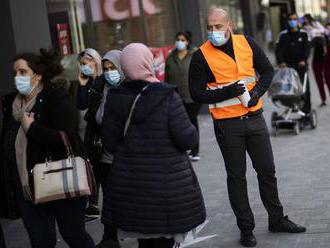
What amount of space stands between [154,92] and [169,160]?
422 millimetres

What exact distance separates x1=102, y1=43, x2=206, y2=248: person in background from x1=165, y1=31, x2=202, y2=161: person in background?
19.3 ft

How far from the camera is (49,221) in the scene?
16.1ft

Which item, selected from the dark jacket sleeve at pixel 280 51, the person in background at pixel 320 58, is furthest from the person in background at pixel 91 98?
the person in background at pixel 320 58

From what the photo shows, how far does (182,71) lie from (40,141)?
5956 millimetres

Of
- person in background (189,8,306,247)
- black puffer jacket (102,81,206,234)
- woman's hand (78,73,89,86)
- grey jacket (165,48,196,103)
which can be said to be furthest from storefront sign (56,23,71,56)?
black puffer jacket (102,81,206,234)

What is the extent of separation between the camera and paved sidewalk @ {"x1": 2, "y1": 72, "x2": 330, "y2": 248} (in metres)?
5.96

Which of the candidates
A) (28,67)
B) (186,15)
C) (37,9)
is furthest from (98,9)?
(28,67)

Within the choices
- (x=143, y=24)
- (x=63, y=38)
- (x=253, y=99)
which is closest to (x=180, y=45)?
(x=63, y=38)

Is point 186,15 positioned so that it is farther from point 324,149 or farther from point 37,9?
point 37,9

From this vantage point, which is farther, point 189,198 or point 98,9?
point 98,9

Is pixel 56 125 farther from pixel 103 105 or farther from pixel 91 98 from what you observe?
pixel 91 98

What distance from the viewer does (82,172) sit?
15.5ft

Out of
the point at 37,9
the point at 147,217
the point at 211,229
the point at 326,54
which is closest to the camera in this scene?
the point at 147,217

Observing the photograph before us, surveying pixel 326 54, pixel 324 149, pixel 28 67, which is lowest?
pixel 324 149
